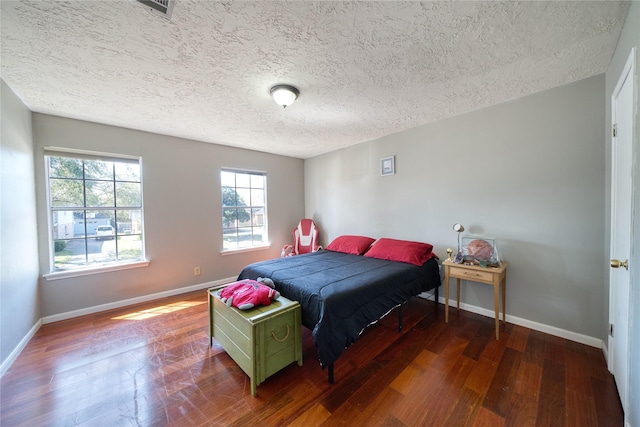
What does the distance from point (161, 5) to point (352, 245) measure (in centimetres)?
314

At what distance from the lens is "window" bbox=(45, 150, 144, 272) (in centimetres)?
278

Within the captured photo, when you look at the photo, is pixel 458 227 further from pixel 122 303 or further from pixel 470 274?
pixel 122 303

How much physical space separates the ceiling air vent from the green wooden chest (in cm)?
195

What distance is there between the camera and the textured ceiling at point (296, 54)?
1.33 meters

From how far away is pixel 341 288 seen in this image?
6.47ft

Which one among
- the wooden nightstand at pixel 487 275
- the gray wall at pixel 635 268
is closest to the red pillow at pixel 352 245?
the wooden nightstand at pixel 487 275

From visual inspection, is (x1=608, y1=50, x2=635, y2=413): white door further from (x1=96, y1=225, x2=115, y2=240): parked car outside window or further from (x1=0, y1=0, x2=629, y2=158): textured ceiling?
(x1=96, y1=225, x2=115, y2=240): parked car outside window

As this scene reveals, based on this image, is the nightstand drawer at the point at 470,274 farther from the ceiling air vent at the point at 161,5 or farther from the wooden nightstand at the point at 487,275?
the ceiling air vent at the point at 161,5

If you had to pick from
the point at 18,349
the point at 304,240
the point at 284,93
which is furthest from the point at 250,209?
the point at 18,349

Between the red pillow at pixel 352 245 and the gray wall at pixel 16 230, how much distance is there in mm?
3400

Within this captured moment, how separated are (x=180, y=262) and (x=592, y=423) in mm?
4420

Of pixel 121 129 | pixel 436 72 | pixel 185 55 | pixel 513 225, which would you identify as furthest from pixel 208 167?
pixel 513 225

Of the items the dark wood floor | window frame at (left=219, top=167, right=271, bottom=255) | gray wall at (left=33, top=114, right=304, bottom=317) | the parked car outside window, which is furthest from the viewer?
window frame at (left=219, top=167, right=271, bottom=255)

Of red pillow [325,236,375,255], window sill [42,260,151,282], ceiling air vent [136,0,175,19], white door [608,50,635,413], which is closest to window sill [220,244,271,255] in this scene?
window sill [42,260,151,282]
